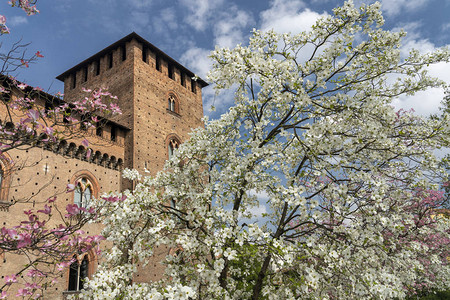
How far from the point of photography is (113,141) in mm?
15211

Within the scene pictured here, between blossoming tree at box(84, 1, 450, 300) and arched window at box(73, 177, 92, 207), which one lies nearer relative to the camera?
blossoming tree at box(84, 1, 450, 300)

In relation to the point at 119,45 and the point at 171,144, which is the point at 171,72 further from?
the point at 171,144

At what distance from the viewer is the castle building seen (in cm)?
1105

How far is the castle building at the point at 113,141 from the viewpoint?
1105 centimetres

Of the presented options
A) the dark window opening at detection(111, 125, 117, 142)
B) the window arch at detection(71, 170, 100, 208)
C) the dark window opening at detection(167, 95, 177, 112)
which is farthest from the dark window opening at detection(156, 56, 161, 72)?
the window arch at detection(71, 170, 100, 208)

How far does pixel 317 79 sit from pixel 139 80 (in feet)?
46.5

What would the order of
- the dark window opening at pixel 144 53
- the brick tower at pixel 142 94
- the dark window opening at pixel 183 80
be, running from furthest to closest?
the dark window opening at pixel 183 80, the dark window opening at pixel 144 53, the brick tower at pixel 142 94

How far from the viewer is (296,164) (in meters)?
5.93

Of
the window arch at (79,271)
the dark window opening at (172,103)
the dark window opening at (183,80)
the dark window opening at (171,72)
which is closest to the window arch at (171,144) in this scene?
the dark window opening at (172,103)

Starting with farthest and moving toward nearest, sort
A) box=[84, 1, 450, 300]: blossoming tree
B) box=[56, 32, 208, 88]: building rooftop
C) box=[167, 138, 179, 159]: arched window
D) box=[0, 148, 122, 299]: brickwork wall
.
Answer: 1. box=[56, 32, 208, 88]: building rooftop
2. box=[167, 138, 179, 159]: arched window
3. box=[0, 148, 122, 299]: brickwork wall
4. box=[84, 1, 450, 300]: blossoming tree

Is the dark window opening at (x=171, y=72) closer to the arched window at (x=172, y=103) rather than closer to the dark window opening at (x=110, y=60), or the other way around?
the arched window at (x=172, y=103)

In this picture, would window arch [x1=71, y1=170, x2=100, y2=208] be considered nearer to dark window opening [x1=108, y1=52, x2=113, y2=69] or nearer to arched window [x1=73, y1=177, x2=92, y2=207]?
arched window [x1=73, y1=177, x2=92, y2=207]

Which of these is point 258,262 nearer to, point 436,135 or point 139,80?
point 436,135

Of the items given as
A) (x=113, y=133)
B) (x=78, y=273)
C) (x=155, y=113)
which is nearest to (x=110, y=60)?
(x=155, y=113)
